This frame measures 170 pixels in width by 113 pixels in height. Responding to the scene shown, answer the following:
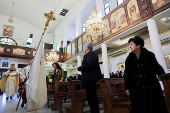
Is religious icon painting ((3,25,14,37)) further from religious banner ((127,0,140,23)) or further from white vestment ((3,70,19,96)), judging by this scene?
religious banner ((127,0,140,23))

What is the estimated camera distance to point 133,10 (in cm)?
721

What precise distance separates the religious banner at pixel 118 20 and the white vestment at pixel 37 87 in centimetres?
605

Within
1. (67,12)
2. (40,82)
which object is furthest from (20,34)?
(40,82)

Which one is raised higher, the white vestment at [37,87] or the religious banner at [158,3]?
the religious banner at [158,3]

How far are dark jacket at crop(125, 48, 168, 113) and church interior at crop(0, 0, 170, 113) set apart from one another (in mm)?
173

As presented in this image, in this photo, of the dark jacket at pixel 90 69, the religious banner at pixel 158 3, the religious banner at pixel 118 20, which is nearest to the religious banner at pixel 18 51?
the religious banner at pixel 118 20

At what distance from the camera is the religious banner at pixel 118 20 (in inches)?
308

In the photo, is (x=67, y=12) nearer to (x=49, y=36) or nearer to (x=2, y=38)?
(x=49, y=36)

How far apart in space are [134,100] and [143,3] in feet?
21.9

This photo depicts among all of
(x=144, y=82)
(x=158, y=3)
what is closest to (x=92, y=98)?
(x=144, y=82)

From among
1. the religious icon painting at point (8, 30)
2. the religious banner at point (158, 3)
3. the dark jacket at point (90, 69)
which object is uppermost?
the religious icon painting at point (8, 30)

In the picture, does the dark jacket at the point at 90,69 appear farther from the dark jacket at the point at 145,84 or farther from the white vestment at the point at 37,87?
the white vestment at the point at 37,87

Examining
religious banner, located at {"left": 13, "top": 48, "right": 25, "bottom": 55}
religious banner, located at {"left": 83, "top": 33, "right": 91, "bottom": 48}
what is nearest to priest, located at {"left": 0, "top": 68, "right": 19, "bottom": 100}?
religious banner, located at {"left": 83, "top": 33, "right": 91, "bottom": 48}

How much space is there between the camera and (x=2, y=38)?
1694 centimetres
